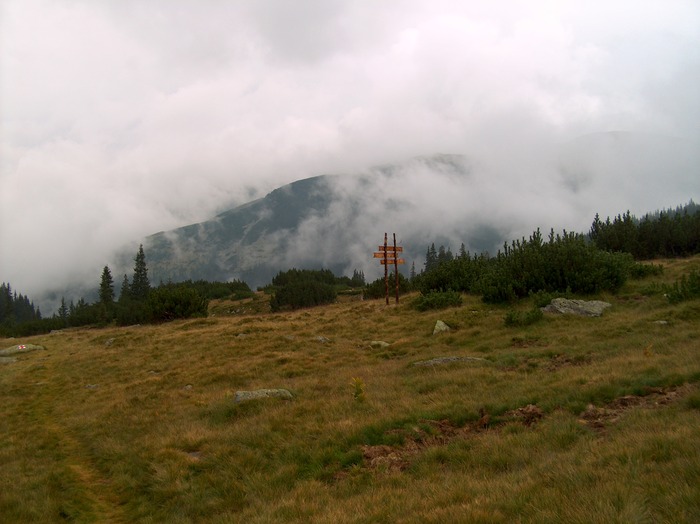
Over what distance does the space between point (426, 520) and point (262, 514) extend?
7.92 feet

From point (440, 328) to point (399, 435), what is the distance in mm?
11578

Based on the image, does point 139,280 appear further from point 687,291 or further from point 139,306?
point 687,291

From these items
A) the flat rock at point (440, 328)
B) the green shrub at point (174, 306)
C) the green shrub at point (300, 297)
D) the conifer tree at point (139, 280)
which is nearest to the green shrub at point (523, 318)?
the flat rock at point (440, 328)

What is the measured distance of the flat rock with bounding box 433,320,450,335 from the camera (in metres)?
18.9

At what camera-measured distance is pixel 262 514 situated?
5809mm

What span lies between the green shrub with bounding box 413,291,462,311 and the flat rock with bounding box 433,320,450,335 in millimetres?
5120

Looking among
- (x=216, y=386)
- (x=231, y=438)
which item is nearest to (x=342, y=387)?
(x=231, y=438)

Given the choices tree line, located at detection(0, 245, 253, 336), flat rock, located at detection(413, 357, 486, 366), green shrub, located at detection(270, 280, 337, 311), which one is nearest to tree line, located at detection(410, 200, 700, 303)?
flat rock, located at detection(413, 357, 486, 366)

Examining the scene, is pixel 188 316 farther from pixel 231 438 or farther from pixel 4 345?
pixel 231 438

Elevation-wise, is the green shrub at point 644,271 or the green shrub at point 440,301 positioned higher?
the green shrub at point 644,271

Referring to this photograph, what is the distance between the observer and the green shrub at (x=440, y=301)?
2461 cm

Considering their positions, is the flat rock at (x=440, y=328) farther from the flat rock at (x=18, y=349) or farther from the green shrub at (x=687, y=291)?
the flat rock at (x=18, y=349)

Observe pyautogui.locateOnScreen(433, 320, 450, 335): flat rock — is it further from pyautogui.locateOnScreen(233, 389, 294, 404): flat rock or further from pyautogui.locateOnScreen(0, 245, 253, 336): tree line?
pyautogui.locateOnScreen(0, 245, 253, 336): tree line

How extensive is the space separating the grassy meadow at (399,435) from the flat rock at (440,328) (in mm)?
1065
